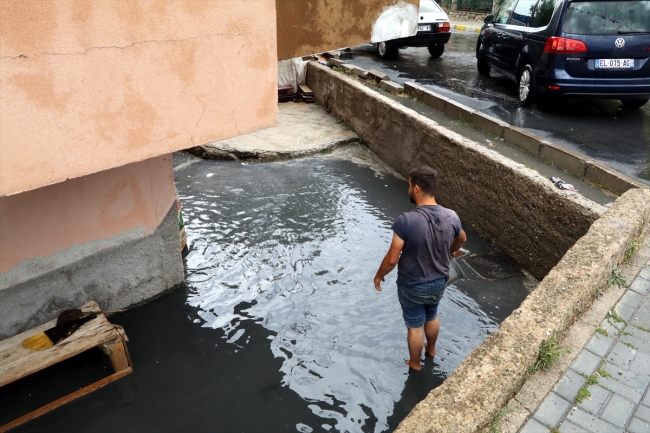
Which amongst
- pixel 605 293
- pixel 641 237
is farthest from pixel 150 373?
pixel 641 237

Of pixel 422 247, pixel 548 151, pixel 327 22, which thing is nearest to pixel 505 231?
pixel 548 151

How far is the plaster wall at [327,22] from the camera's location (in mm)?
4527

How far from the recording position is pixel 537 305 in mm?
3400

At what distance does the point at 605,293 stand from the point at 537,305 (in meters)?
0.97

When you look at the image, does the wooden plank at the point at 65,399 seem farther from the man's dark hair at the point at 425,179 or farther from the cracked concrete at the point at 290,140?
the cracked concrete at the point at 290,140

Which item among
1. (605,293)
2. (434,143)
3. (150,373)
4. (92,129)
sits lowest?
(150,373)

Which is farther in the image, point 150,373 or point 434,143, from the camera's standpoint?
point 434,143

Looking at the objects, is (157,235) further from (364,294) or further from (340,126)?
(340,126)

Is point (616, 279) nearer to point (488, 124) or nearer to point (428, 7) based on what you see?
point (488, 124)

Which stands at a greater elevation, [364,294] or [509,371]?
[509,371]

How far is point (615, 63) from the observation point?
309 inches

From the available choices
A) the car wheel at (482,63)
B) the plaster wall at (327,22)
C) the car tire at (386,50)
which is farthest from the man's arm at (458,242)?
the car tire at (386,50)

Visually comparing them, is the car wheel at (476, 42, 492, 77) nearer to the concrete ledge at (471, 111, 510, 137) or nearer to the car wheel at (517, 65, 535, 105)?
the car wheel at (517, 65, 535, 105)

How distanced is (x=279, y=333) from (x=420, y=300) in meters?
1.44
